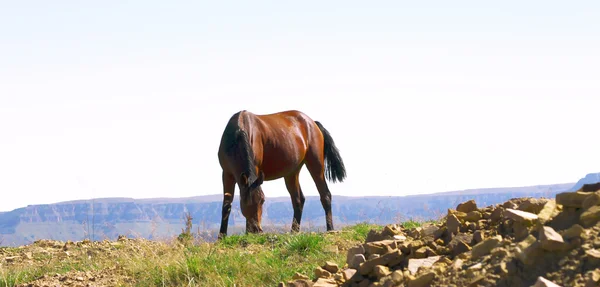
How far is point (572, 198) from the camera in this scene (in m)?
5.48

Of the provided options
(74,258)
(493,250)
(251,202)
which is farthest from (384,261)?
(251,202)

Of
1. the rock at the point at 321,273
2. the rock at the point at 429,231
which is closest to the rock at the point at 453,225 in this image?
the rock at the point at 429,231

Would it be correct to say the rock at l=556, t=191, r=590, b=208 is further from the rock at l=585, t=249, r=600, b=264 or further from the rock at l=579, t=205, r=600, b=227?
the rock at l=585, t=249, r=600, b=264

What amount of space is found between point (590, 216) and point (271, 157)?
964cm

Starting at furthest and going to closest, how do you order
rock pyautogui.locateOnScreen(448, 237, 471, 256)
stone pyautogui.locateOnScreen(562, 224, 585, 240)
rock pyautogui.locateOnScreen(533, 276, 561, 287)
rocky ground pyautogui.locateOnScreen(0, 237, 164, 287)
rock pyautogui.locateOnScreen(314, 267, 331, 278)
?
rocky ground pyautogui.locateOnScreen(0, 237, 164, 287), rock pyautogui.locateOnScreen(314, 267, 331, 278), rock pyautogui.locateOnScreen(448, 237, 471, 256), stone pyautogui.locateOnScreen(562, 224, 585, 240), rock pyautogui.locateOnScreen(533, 276, 561, 287)

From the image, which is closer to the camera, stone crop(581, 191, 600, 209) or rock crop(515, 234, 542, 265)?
rock crop(515, 234, 542, 265)

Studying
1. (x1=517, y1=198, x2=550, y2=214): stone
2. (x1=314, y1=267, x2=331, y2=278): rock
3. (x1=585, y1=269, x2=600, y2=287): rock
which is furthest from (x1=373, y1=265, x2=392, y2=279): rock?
(x1=585, y1=269, x2=600, y2=287): rock

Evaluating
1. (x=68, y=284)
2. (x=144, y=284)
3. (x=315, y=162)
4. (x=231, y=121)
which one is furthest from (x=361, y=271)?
(x=315, y=162)

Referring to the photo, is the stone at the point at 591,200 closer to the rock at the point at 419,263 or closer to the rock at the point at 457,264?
the rock at the point at 457,264

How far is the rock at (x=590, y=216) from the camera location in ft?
17.0

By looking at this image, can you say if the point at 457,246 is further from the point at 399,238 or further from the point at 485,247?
the point at 399,238

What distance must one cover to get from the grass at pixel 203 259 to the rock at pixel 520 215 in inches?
100

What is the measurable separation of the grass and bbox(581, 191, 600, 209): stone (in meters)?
3.11

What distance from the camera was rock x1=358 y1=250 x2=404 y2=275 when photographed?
6.09 m
